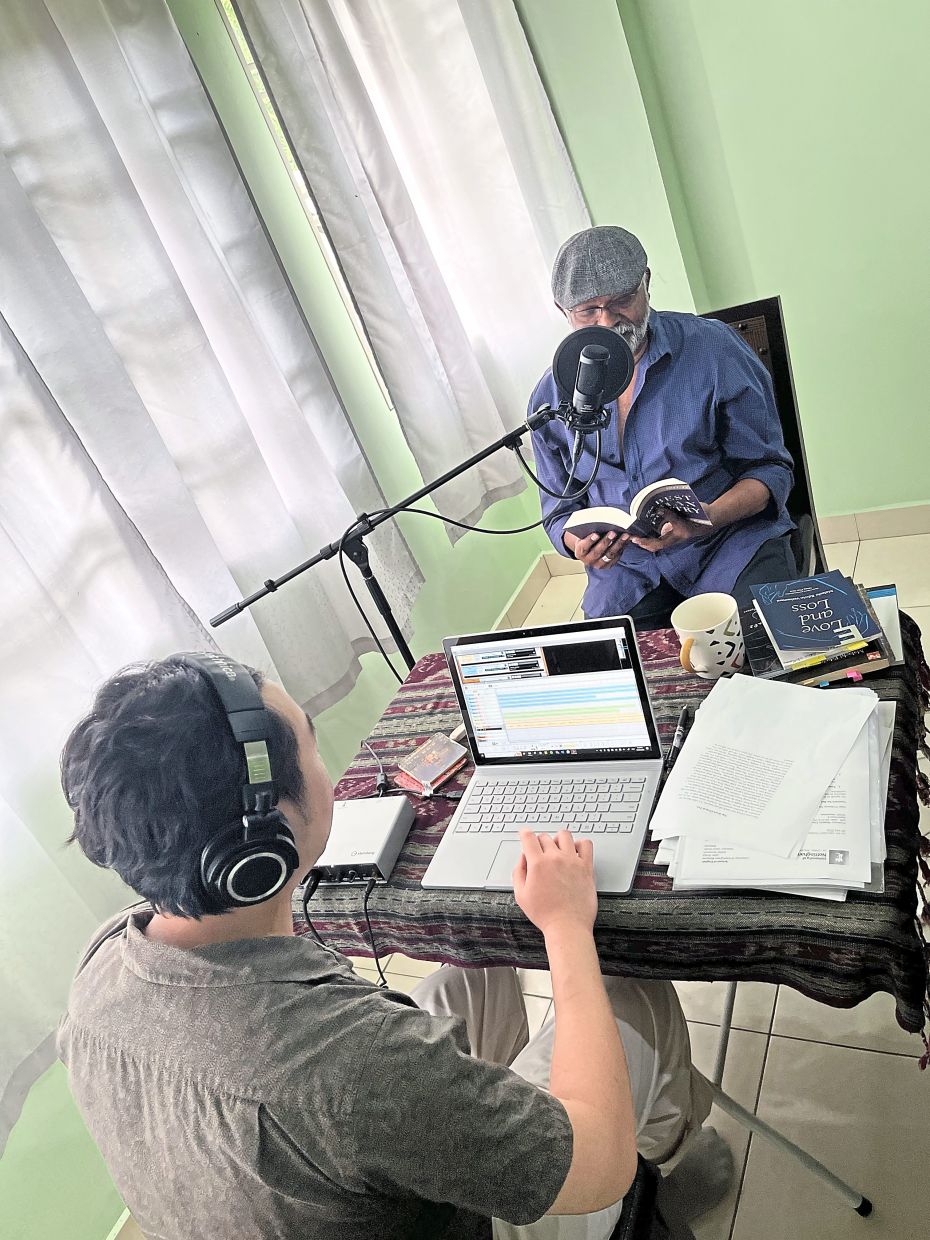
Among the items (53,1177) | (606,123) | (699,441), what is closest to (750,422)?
(699,441)

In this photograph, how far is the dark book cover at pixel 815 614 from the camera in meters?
1.39

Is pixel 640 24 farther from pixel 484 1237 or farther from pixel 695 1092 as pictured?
pixel 484 1237

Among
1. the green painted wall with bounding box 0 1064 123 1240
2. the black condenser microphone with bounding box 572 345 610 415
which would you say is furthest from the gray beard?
the green painted wall with bounding box 0 1064 123 1240

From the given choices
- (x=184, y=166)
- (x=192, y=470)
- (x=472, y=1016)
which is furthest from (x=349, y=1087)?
(x=184, y=166)

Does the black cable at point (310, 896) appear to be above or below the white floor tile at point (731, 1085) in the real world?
above

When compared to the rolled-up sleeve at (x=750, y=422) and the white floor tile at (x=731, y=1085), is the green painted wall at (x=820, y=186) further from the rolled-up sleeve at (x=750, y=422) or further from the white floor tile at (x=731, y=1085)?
the white floor tile at (x=731, y=1085)

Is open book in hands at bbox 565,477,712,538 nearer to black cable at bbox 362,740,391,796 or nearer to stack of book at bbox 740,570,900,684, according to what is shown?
stack of book at bbox 740,570,900,684

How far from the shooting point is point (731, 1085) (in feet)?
5.82

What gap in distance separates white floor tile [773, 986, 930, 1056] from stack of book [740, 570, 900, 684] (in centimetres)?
76

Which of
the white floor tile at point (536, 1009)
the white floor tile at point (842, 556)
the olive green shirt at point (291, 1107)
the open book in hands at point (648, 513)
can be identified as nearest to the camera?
the olive green shirt at point (291, 1107)

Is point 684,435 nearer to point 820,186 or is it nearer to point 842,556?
point 820,186

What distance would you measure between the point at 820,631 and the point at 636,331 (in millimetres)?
904

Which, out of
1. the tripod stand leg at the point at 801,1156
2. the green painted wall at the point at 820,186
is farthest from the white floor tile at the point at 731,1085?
the green painted wall at the point at 820,186

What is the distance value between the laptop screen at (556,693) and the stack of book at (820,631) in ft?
0.76
